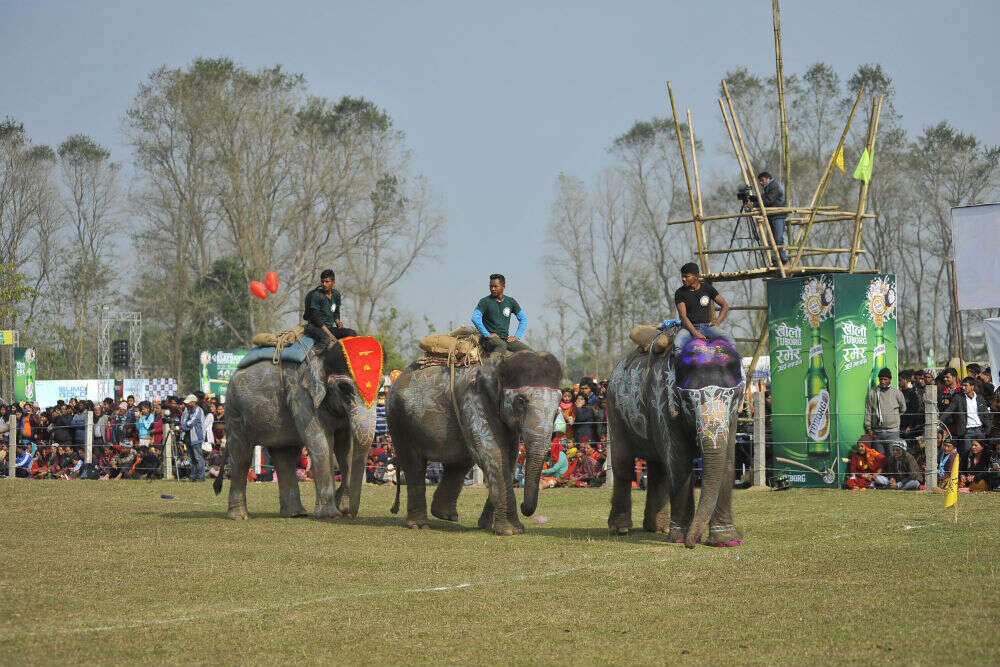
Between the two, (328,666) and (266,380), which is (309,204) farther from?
(328,666)

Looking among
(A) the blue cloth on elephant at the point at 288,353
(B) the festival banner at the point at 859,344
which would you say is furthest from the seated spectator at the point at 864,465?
(A) the blue cloth on elephant at the point at 288,353

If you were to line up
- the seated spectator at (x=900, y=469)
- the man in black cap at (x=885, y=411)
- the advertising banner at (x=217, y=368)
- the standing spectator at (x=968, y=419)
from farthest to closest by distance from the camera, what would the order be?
the advertising banner at (x=217, y=368) < the man in black cap at (x=885, y=411) < the seated spectator at (x=900, y=469) < the standing spectator at (x=968, y=419)

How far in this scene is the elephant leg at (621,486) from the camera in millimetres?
12820

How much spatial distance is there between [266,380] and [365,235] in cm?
3830

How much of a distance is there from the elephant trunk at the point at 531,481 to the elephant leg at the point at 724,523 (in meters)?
1.79

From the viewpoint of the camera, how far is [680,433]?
38.0 ft

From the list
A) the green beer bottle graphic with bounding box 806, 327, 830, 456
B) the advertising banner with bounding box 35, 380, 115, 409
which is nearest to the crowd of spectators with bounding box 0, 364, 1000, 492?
the green beer bottle graphic with bounding box 806, 327, 830, 456

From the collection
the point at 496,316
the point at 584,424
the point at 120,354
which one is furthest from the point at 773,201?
the point at 120,354

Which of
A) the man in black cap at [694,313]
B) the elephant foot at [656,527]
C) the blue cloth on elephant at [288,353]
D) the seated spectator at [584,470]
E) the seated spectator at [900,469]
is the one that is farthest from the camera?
the seated spectator at [584,470]

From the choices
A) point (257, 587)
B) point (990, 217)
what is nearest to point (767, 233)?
point (990, 217)

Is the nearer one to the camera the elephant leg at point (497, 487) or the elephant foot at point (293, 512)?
the elephant leg at point (497, 487)

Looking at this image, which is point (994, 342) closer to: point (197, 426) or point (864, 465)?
point (864, 465)

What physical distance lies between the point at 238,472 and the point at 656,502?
5841 mm

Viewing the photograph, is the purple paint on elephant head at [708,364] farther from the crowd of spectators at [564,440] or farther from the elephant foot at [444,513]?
the crowd of spectators at [564,440]
